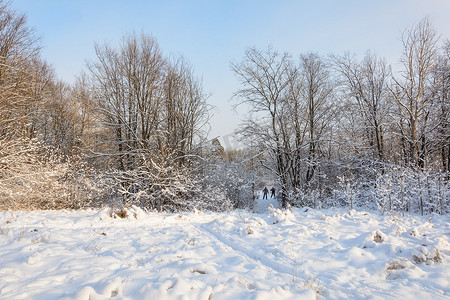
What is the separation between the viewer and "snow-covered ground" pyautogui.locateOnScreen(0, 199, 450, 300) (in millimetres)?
2635

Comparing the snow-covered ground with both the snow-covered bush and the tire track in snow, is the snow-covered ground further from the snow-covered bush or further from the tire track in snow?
the snow-covered bush

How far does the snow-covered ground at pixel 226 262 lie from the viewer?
263cm

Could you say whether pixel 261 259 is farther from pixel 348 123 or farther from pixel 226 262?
pixel 348 123

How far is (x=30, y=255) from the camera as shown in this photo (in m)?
3.38

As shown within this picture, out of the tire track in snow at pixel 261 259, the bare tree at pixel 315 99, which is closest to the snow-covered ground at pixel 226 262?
the tire track in snow at pixel 261 259

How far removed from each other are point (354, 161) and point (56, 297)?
15163mm

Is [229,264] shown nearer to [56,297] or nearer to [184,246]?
[184,246]

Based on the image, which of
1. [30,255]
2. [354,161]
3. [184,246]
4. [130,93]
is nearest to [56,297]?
[30,255]

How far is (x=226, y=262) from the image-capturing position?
3.80 meters

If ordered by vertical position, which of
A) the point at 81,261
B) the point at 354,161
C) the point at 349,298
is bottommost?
the point at 349,298

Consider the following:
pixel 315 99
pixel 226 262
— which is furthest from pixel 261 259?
pixel 315 99

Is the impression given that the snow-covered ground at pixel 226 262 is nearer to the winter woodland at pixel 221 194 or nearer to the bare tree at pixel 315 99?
the winter woodland at pixel 221 194

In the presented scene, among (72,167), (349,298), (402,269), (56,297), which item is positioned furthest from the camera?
(72,167)

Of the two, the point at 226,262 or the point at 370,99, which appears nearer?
the point at 226,262
